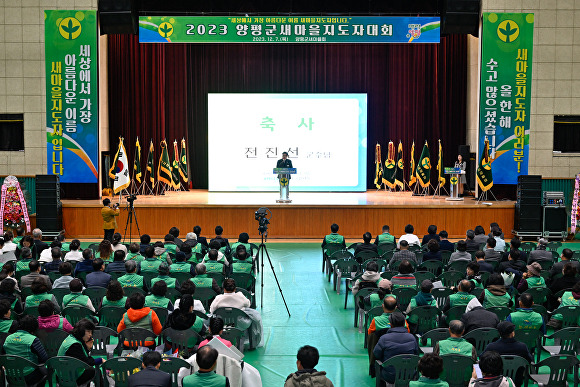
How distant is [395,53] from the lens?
77.5ft

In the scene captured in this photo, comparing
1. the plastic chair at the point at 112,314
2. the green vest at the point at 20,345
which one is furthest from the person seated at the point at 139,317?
the green vest at the point at 20,345

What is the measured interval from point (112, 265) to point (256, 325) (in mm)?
2528

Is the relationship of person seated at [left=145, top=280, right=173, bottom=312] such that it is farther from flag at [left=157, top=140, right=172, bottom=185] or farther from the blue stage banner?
flag at [left=157, top=140, right=172, bottom=185]

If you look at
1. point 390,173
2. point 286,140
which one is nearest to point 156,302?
point 286,140

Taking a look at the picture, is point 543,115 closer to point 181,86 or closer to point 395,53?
point 395,53

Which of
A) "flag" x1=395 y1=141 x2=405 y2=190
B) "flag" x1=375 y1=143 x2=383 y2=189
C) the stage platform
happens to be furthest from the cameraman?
"flag" x1=375 y1=143 x2=383 y2=189

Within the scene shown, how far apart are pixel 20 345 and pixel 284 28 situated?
13152 millimetres

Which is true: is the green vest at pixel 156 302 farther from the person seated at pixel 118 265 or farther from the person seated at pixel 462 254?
the person seated at pixel 462 254

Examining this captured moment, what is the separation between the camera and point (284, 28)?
58.0 feet

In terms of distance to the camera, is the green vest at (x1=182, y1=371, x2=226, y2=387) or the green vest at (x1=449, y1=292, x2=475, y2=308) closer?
the green vest at (x1=182, y1=371, x2=226, y2=387)

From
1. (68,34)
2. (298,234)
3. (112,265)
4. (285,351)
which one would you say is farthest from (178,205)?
(285,351)

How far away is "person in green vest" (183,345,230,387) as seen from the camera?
197 inches

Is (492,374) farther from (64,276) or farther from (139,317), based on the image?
(64,276)

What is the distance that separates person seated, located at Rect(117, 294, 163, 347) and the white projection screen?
15237 mm
